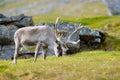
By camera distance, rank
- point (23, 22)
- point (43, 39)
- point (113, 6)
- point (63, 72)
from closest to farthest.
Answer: point (63, 72) → point (43, 39) → point (23, 22) → point (113, 6)

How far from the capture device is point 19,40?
29.8 m

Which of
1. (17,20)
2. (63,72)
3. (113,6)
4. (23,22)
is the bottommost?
(113,6)

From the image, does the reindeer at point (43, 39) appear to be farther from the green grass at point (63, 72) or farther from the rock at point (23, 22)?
the rock at point (23, 22)

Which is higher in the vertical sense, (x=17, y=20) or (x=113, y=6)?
(x=17, y=20)

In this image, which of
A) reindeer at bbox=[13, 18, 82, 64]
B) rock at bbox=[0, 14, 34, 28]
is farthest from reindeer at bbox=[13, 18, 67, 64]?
rock at bbox=[0, 14, 34, 28]

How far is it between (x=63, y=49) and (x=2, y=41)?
792 inches

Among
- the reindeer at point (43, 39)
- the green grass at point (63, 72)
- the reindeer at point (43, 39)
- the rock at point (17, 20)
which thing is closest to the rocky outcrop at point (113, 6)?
the rock at point (17, 20)

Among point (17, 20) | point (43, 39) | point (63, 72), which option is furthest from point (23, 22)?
point (63, 72)

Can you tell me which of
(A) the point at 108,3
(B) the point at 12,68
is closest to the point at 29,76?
(B) the point at 12,68

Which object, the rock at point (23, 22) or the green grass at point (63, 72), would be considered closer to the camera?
the green grass at point (63, 72)

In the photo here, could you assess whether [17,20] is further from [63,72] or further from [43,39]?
[63,72]

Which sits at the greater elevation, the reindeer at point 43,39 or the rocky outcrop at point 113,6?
the reindeer at point 43,39

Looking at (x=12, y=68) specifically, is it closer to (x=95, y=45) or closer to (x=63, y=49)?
(x=63, y=49)

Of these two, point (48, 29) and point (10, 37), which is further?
point (10, 37)
